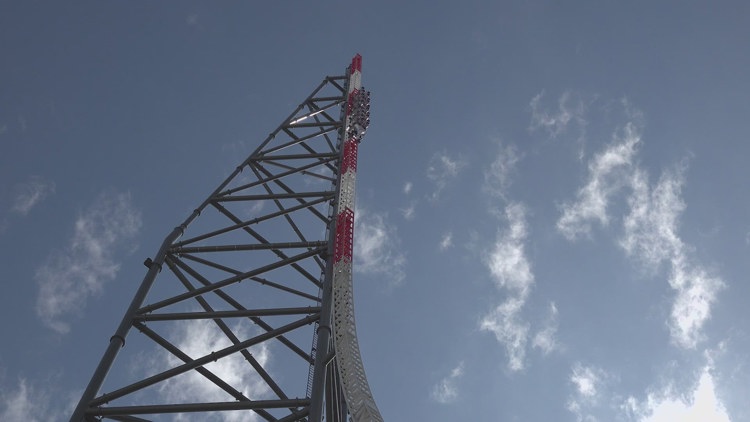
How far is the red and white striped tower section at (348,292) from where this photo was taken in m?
15.6

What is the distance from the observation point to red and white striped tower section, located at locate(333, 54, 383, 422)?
1562cm

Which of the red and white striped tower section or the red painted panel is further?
the red painted panel

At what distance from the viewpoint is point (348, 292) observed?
1925cm

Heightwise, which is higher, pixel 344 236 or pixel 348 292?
pixel 344 236

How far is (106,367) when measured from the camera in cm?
1681

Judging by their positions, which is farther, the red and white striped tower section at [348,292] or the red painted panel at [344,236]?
the red painted panel at [344,236]

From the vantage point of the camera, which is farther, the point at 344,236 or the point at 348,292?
the point at 344,236

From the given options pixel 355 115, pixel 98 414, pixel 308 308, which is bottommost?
pixel 98 414

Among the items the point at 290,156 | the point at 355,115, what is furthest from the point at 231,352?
the point at 355,115

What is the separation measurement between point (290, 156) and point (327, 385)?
42.6ft

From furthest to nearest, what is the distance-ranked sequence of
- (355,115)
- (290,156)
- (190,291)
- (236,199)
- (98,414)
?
(355,115), (290,156), (236,199), (190,291), (98,414)

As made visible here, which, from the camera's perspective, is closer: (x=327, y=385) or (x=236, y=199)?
(x=327, y=385)

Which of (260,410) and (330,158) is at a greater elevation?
(330,158)

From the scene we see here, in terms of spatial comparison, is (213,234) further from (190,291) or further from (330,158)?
(330,158)
